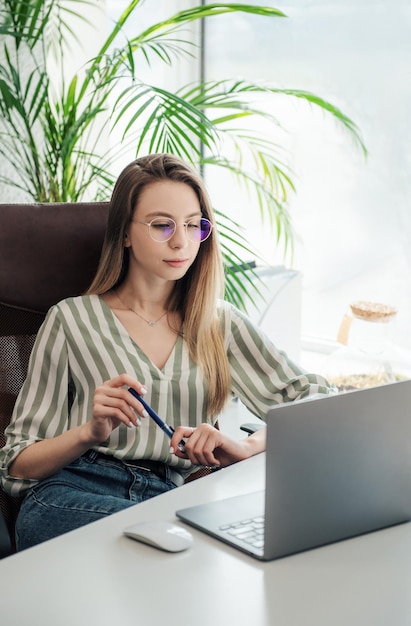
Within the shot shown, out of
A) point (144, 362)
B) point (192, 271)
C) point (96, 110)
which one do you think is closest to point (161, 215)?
point (192, 271)

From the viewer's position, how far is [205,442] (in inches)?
58.0

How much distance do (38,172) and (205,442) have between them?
1661 millimetres

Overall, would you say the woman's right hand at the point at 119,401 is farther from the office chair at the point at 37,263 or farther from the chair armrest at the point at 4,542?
the office chair at the point at 37,263

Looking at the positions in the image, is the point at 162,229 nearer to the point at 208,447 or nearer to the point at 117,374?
the point at 117,374

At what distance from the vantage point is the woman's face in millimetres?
1751

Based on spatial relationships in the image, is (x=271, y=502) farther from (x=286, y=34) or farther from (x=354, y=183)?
(x=286, y=34)

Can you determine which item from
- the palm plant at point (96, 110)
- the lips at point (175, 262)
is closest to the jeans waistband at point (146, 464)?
the lips at point (175, 262)

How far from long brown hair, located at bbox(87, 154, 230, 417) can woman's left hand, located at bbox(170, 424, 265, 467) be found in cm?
24

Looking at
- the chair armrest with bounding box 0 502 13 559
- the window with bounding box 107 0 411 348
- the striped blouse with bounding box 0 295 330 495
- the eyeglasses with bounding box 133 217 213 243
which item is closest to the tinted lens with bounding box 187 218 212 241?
the eyeglasses with bounding box 133 217 213 243

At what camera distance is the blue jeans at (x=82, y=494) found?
1438 millimetres

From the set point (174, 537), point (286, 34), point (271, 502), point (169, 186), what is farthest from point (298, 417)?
point (286, 34)

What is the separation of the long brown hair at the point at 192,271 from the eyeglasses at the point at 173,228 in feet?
0.16

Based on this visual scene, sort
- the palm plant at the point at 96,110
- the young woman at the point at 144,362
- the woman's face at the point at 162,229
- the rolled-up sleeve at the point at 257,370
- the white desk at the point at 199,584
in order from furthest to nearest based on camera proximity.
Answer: the palm plant at the point at 96,110
the rolled-up sleeve at the point at 257,370
the woman's face at the point at 162,229
the young woman at the point at 144,362
the white desk at the point at 199,584

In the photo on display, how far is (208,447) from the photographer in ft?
4.83
